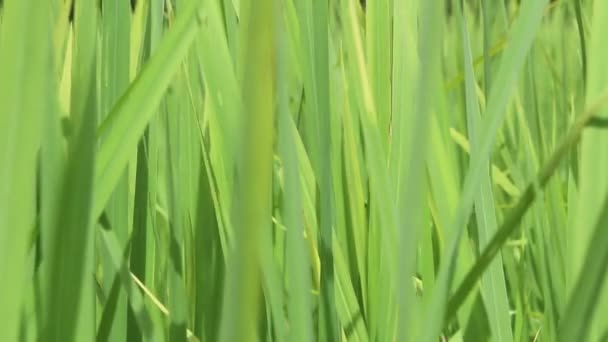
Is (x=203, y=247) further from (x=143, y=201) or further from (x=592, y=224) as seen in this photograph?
(x=592, y=224)

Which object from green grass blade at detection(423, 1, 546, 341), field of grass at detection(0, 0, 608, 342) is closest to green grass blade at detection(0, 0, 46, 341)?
field of grass at detection(0, 0, 608, 342)

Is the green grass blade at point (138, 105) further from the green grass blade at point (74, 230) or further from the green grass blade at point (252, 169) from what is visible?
the green grass blade at point (252, 169)

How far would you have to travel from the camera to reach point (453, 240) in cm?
20

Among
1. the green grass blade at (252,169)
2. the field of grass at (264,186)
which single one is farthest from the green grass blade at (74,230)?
the green grass blade at (252,169)

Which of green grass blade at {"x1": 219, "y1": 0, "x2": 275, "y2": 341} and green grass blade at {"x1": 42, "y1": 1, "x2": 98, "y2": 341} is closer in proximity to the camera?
green grass blade at {"x1": 219, "y1": 0, "x2": 275, "y2": 341}

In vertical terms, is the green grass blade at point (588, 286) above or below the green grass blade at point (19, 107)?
below

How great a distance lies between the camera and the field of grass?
15 centimetres

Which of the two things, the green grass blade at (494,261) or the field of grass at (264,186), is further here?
the green grass blade at (494,261)

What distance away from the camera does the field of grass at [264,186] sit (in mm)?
146

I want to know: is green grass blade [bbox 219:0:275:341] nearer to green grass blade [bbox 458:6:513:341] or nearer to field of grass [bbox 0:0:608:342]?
field of grass [bbox 0:0:608:342]

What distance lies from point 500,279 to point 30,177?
19 cm

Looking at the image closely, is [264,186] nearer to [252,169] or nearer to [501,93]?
[252,169]

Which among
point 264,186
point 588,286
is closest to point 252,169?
point 264,186

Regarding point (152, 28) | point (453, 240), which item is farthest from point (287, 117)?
point (152, 28)
